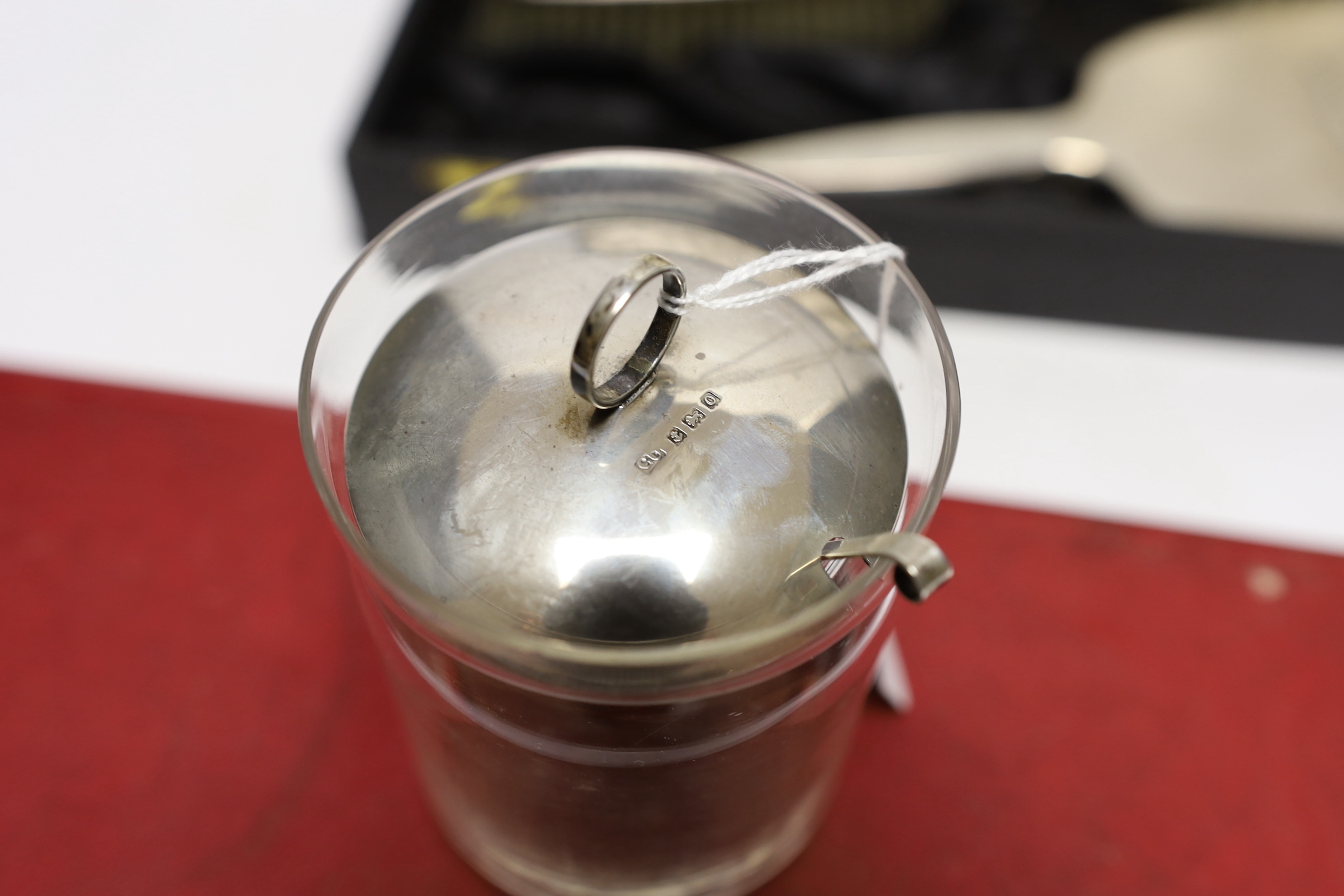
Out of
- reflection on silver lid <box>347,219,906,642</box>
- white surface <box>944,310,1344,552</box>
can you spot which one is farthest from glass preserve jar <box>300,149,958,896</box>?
white surface <box>944,310,1344,552</box>

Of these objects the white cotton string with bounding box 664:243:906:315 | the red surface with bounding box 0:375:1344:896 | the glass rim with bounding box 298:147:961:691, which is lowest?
the red surface with bounding box 0:375:1344:896

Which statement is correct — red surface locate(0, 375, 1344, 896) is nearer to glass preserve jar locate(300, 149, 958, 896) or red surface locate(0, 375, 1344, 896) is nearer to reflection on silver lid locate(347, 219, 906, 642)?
glass preserve jar locate(300, 149, 958, 896)

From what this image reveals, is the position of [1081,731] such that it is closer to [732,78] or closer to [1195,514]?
[1195,514]

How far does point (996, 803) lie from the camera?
0.50 m

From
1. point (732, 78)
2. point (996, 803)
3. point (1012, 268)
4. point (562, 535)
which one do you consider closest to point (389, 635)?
point (562, 535)

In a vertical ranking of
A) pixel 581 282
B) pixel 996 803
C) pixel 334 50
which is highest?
pixel 581 282

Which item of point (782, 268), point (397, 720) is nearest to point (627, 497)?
→ point (782, 268)

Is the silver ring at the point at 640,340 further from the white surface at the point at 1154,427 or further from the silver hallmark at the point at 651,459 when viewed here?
the white surface at the point at 1154,427

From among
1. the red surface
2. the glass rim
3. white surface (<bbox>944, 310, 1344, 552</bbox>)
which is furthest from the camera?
white surface (<bbox>944, 310, 1344, 552</bbox>)

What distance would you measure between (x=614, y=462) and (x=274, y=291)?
484mm

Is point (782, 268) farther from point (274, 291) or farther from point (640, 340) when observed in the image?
point (274, 291)

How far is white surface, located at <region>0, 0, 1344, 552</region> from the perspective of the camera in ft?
2.08

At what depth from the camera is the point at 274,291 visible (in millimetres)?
719

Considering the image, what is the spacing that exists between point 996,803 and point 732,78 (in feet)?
1.80
